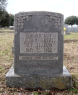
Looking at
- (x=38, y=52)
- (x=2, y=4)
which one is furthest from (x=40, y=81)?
(x=2, y=4)

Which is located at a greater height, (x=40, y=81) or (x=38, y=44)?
(x=38, y=44)

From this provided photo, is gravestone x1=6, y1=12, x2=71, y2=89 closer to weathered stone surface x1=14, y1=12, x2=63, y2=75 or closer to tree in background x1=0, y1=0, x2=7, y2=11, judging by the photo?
weathered stone surface x1=14, y1=12, x2=63, y2=75

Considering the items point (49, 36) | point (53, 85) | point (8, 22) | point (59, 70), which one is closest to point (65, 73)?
point (59, 70)

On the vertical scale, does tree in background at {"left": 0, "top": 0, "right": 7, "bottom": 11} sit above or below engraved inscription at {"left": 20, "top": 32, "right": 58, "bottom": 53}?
above

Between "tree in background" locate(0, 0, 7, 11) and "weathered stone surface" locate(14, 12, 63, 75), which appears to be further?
"tree in background" locate(0, 0, 7, 11)

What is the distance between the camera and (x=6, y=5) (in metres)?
38.2

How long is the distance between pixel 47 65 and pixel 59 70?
307 millimetres

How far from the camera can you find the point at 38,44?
3221 mm

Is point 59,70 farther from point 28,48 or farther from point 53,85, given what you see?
point 28,48

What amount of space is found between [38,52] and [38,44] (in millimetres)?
181

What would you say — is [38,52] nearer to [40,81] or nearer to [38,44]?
[38,44]

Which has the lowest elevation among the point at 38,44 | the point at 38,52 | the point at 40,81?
the point at 40,81

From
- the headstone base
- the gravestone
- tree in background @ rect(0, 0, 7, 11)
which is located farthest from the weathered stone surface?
tree in background @ rect(0, 0, 7, 11)

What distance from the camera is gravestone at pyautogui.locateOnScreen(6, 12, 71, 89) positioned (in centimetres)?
314
